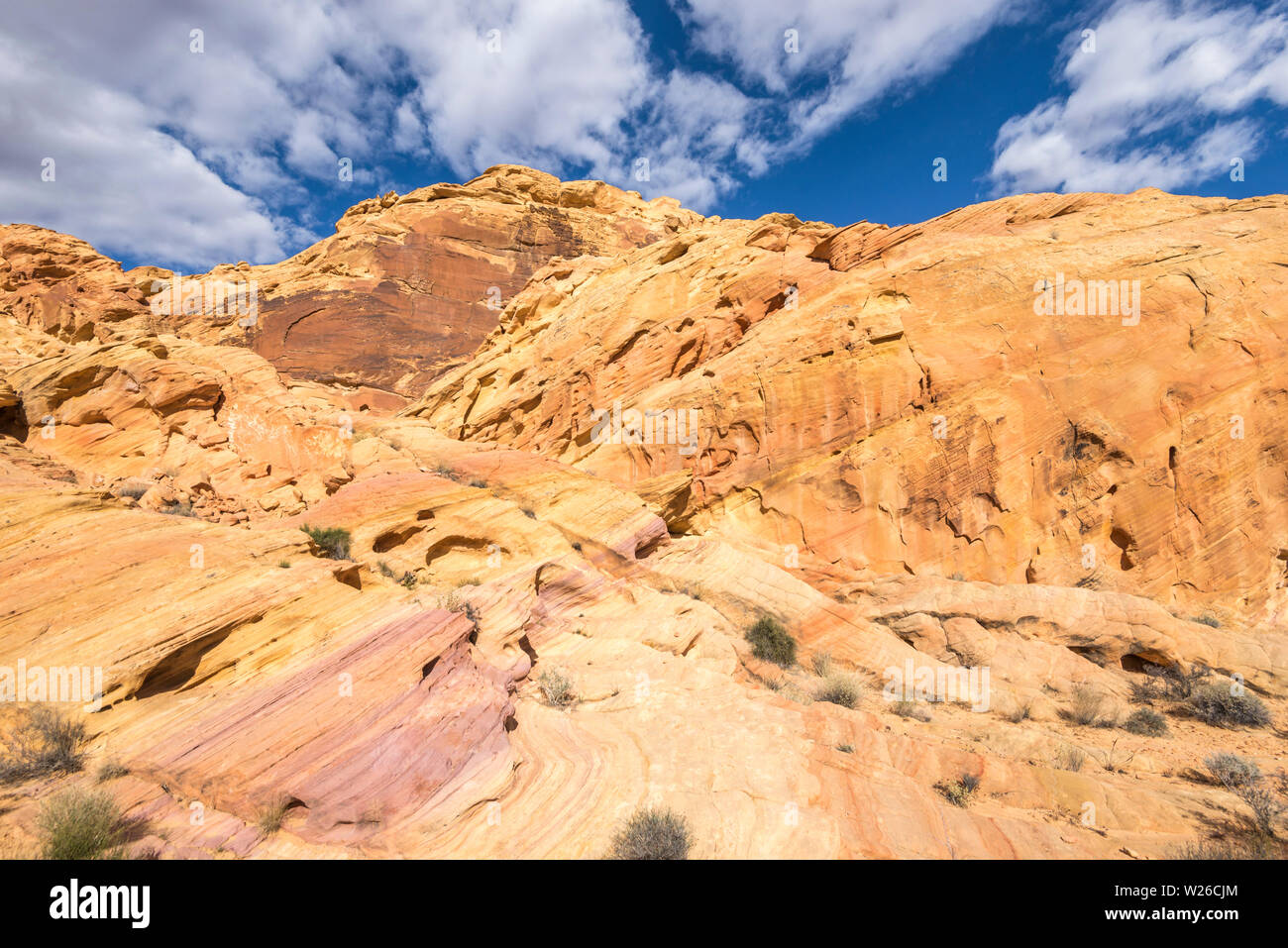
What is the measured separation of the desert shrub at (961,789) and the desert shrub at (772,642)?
162 inches

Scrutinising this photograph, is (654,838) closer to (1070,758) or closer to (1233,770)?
(1070,758)

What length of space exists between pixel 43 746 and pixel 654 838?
571 centimetres

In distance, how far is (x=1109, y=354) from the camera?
46.4 feet

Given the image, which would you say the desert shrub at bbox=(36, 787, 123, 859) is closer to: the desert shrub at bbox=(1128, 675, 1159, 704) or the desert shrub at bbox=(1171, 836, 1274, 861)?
the desert shrub at bbox=(1171, 836, 1274, 861)

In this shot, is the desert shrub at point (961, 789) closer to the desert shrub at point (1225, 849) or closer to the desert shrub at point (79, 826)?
the desert shrub at point (1225, 849)

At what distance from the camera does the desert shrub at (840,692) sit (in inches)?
397

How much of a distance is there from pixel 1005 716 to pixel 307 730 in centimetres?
1118

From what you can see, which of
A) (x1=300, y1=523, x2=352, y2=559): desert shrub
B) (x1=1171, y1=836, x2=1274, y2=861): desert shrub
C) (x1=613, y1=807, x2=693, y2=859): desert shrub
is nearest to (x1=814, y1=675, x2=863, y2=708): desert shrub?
(x1=1171, y1=836, x2=1274, y2=861): desert shrub

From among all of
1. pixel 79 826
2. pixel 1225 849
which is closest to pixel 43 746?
pixel 79 826

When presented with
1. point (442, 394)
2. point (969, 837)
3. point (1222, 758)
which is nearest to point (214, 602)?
point (969, 837)

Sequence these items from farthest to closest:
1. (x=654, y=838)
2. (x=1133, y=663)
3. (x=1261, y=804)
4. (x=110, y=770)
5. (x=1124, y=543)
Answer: (x=1124, y=543) < (x=1133, y=663) < (x=1261, y=804) < (x=654, y=838) < (x=110, y=770)

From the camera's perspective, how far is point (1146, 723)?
32.0ft

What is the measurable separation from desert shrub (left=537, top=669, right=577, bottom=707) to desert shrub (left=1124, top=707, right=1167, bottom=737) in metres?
9.55
